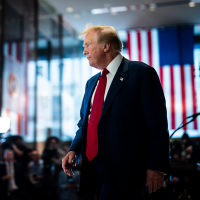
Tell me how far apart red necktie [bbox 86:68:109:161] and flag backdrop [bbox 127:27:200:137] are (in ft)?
23.7

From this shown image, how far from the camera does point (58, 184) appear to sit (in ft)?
21.8

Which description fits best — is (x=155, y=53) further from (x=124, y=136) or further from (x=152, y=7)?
(x=124, y=136)

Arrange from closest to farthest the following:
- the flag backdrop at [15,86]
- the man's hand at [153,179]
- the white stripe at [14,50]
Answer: the man's hand at [153,179], the flag backdrop at [15,86], the white stripe at [14,50]

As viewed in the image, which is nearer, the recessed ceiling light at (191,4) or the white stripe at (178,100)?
the recessed ceiling light at (191,4)

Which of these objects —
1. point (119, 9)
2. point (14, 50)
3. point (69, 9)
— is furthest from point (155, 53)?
point (14, 50)

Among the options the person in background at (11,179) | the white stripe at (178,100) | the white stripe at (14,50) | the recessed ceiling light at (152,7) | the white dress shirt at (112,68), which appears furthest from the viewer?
the white stripe at (178,100)

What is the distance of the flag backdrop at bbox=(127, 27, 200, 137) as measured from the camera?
29.5 feet

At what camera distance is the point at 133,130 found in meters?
1.62

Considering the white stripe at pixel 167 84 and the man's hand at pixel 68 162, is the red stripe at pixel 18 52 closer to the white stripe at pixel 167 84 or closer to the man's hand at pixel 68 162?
the white stripe at pixel 167 84

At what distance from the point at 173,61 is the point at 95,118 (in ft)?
25.3

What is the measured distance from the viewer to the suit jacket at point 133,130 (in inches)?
61.5

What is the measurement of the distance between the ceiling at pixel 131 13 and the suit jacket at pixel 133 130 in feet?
22.5

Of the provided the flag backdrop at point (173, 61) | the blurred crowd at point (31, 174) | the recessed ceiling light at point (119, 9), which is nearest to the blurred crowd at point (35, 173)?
the blurred crowd at point (31, 174)

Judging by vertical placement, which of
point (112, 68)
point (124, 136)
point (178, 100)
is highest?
point (178, 100)
